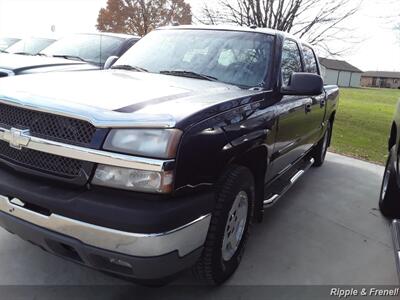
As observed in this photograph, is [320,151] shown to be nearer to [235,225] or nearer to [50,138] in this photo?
[235,225]

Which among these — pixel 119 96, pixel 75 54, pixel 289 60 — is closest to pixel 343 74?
pixel 75 54

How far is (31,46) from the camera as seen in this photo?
8547mm

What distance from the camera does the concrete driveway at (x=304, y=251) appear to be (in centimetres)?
302

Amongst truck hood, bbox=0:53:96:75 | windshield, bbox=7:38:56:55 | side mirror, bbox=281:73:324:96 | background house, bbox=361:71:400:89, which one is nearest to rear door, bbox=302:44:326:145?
side mirror, bbox=281:73:324:96

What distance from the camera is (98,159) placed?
2182mm

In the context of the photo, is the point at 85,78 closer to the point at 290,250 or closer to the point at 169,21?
Answer: the point at 290,250

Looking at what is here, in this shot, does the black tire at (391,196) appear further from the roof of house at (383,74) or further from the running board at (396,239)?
the roof of house at (383,74)

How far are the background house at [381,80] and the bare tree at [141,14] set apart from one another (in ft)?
282

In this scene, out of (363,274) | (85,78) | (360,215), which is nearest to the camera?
(85,78)

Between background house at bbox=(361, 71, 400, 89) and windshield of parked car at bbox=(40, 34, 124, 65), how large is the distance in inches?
4405

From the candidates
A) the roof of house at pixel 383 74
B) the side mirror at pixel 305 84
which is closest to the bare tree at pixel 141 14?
the side mirror at pixel 305 84

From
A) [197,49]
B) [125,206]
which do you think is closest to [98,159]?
[125,206]

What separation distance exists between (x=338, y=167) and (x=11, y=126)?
5.40 metres

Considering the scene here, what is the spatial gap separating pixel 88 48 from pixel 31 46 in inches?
74.4
